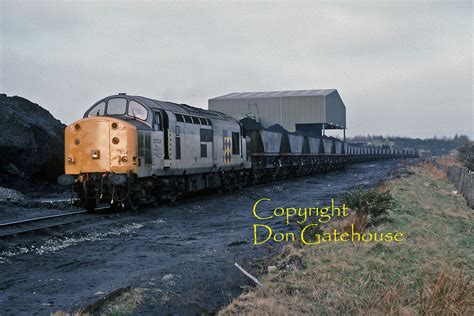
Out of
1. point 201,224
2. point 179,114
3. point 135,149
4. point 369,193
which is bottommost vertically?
point 201,224

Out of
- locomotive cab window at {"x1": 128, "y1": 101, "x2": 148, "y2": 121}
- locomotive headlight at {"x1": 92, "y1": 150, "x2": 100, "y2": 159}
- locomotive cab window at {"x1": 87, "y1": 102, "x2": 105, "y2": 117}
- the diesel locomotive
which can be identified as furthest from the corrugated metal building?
locomotive headlight at {"x1": 92, "y1": 150, "x2": 100, "y2": 159}

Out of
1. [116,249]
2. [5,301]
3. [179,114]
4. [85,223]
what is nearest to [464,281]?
[5,301]

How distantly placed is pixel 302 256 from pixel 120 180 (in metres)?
7.13

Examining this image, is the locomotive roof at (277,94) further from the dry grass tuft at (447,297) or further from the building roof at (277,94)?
the dry grass tuft at (447,297)

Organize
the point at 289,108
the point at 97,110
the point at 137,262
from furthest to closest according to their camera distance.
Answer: the point at 289,108
the point at 97,110
the point at 137,262

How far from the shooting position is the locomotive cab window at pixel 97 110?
16.1 meters

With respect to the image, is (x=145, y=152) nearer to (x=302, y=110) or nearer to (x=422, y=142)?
(x=302, y=110)

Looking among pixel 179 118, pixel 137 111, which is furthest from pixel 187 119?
pixel 137 111

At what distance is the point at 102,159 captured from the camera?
14711mm

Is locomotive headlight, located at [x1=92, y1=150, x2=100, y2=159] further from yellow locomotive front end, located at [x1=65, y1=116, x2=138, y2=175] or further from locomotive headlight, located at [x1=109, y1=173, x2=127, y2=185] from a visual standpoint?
locomotive headlight, located at [x1=109, y1=173, x2=127, y2=185]

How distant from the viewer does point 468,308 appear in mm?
5414

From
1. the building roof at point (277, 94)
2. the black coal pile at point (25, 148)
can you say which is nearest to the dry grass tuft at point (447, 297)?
the black coal pile at point (25, 148)

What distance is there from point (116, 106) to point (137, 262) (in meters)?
8.25

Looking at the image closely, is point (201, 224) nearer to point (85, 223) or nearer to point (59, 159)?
point (85, 223)
